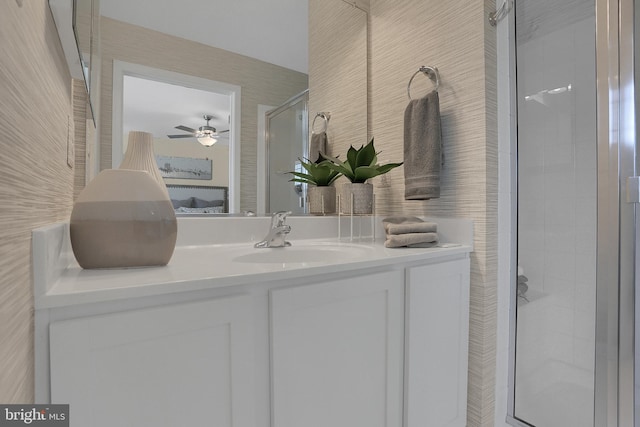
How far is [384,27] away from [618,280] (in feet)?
4.66

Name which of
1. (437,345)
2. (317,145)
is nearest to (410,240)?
(437,345)

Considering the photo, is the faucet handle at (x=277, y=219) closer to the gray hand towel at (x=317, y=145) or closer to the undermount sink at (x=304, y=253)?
the undermount sink at (x=304, y=253)

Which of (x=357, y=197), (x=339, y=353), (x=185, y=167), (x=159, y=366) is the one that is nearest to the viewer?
(x=159, y=366)

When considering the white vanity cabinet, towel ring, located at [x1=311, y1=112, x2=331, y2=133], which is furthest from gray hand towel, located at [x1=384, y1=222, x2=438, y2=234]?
towel ring, located at [x1=311, y1=112, x2=331, y2=133]

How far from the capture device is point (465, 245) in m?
1.15

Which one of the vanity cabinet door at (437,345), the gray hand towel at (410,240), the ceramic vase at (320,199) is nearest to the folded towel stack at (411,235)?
the gray hand towel at (410,240)

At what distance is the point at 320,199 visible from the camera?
56.4 inches

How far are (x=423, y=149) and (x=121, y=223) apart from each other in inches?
41.2

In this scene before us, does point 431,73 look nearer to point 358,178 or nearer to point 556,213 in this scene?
point 358,178

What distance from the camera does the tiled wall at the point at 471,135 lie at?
1.12m

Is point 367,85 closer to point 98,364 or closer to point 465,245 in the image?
point 465,245

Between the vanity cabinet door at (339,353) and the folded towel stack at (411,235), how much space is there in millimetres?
196
